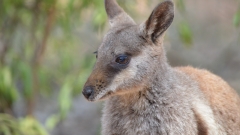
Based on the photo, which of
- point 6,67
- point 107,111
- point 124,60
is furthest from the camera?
point 6,67

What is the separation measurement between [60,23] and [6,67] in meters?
0.87

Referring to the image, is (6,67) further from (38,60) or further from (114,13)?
(114,13)

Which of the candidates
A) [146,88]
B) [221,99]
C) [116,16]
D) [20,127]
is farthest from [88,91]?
[20,127]

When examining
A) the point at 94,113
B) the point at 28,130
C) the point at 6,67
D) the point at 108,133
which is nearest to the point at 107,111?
the point at 108,133

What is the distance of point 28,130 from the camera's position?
6.21m

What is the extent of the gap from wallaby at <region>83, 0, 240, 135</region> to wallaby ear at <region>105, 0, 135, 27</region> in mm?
12

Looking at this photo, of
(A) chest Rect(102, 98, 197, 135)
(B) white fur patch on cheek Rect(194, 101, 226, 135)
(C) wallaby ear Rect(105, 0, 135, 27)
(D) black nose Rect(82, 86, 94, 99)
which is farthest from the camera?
(C) wallaby ear Rect(105, 0, 135, 27)

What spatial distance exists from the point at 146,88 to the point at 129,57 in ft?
0.93

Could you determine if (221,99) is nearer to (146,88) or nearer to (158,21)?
(146,88)

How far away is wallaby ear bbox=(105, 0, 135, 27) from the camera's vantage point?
4.27 m

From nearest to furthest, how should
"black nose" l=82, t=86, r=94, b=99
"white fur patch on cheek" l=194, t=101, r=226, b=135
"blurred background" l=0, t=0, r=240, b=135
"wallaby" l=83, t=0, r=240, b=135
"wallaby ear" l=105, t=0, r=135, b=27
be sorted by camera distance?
"black nose" l=82, t=86, r=94, b=99
"wallaby" l=83, t=0, r=240, b=135
"white fur patch on cheek" l=194, t=101, r=226, b=135
"wallaby ear" l=105, t=0, r=135, b=27
"blurred background" l=0, t=0, r=240, b=135

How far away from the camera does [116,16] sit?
4.38 metres

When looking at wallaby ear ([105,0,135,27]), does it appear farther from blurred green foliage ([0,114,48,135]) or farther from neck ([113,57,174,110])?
blurred green foliage ([0,114,48,135])

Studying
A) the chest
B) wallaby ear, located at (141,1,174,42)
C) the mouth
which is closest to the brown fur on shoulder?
the chest
